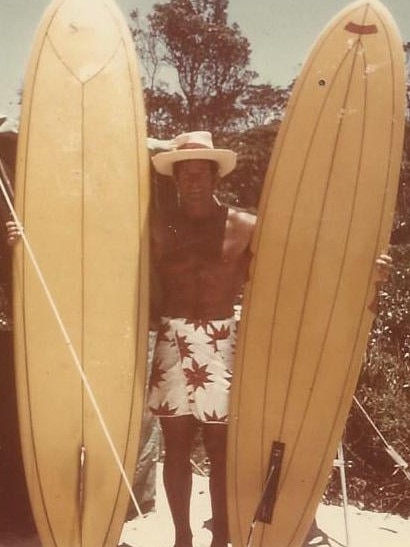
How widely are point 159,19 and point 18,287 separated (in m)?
2.77

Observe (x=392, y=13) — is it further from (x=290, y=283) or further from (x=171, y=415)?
(x=171, y=415)

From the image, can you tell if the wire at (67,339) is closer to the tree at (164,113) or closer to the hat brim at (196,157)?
the hat brim at (196,157)

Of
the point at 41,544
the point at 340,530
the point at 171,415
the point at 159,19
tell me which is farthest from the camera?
the point at 159,19

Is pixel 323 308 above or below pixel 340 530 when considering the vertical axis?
above

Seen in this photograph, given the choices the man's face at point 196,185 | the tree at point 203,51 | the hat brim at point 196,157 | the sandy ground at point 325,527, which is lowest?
the sandy ground at point 325,527

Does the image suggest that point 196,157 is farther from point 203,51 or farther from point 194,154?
point 203,51

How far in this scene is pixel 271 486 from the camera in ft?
8.59

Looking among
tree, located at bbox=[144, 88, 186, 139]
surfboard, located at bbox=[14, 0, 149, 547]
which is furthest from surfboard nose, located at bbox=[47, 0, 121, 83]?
tree, located at bbox=[144, 88, 186, 139]

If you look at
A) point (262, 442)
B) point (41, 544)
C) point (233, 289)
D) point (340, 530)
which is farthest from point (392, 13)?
point (41, 544)

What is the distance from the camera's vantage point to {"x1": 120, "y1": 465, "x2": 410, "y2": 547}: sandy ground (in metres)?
2.94

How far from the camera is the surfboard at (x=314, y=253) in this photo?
2643 millimetres

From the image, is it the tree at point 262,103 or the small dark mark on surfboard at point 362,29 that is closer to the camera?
the small dark mark on surfboard at point 362,29

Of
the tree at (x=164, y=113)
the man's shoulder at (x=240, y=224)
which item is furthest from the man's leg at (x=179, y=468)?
the tree at (x=164, y=113)

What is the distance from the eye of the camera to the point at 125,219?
259 cm
